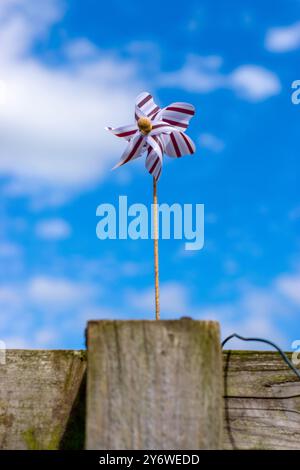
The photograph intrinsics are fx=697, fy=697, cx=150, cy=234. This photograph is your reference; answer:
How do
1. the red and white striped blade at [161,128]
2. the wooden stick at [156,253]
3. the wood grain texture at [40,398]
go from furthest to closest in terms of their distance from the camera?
the red and white striped blade at [161,128], the wooden stick at [156,253], the wood grain texture at [40,398]

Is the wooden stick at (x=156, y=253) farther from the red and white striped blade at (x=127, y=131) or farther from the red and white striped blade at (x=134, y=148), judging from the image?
the red and white striped blade at (x=127, y=131)

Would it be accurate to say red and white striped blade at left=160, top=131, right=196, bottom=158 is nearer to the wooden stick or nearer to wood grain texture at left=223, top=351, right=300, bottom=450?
the wooden stick

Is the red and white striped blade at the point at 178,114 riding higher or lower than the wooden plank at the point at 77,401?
higher

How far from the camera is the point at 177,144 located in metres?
4.14

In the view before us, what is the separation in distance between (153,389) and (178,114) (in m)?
2.39

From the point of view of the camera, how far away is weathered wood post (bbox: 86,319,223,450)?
7.05 ft

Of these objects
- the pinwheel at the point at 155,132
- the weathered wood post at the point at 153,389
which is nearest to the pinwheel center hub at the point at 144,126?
the pinwheel at the point at 155,132

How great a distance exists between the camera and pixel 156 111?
4.24 m

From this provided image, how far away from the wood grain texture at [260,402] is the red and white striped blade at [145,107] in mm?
1875

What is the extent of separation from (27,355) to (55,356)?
12 centimetres

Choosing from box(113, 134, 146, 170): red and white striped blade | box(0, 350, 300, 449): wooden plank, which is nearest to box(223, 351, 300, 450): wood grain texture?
box(0, 350, 300, 449): wooden plank

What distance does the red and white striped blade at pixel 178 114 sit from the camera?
4168 millimetres

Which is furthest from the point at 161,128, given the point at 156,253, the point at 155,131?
the point at 156,253
